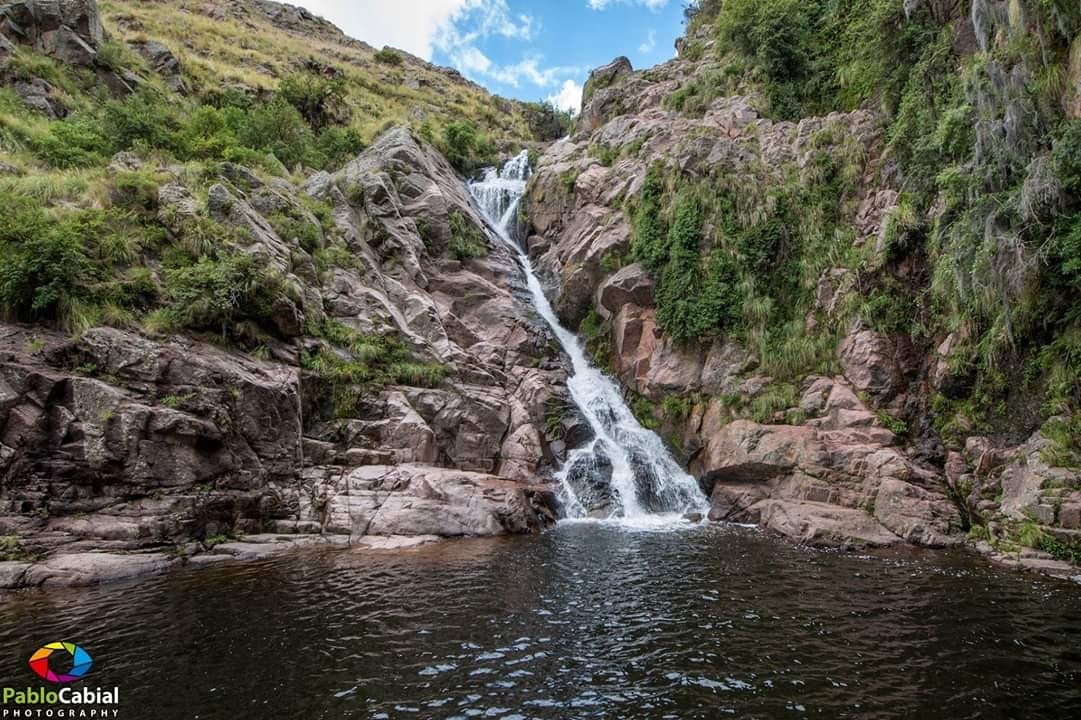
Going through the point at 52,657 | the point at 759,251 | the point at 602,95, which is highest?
the point at 602,95

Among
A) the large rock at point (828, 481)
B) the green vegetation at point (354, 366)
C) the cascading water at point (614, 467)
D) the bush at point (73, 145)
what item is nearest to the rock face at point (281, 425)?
the green vegetation at point (354, 366)

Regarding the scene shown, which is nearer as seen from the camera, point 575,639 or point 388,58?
point 575,639

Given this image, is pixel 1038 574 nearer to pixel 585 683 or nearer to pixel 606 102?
pixel 585 683

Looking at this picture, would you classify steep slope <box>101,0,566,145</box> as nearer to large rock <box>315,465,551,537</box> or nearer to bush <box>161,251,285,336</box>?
bush <box>161,251,285,336</box>

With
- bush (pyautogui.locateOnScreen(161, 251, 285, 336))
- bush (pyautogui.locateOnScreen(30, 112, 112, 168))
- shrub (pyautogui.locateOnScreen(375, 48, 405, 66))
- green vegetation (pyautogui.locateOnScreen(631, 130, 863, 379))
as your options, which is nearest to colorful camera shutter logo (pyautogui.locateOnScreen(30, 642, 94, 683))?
bush (pyautogui.locateOnScreen(161, 251, 285, 336))

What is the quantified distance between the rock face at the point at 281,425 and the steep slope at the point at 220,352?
56 mm

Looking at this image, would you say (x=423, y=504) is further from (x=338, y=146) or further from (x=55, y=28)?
(x=55, y=28)

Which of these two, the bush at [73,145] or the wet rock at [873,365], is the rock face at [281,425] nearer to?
the bush at [73,145]

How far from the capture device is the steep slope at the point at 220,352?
39.7 ft

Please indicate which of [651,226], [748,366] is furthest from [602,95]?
[748,366]

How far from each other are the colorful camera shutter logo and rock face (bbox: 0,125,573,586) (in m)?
3.62

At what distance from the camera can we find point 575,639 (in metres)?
8.05

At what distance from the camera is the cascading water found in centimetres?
1922

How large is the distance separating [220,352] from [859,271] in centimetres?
2157
